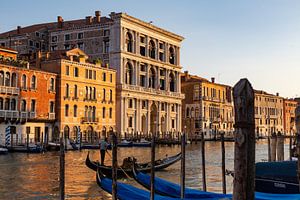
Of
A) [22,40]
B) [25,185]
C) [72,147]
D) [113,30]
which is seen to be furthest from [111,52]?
[25,185]

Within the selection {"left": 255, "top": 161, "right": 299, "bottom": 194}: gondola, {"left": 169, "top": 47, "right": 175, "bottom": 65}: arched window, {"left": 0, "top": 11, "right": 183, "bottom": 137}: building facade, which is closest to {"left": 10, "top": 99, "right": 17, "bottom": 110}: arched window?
{"left": 0, "top": 11, "right": 183, "bottom": 137}: building facade

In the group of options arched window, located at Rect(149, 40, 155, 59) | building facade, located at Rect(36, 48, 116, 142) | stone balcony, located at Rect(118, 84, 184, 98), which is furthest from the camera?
arched window, located at Rect(149, 40, 155, 59)

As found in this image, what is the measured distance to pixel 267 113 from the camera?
228ft

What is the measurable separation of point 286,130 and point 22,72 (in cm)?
5789

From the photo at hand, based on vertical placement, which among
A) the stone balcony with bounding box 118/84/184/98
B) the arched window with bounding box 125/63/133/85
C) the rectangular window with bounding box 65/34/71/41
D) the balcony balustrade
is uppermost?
the rectangular window with bounding box 65/34/71/41

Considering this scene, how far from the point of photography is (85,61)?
114ft

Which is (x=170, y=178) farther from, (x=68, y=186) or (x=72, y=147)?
(x=72, y=147)

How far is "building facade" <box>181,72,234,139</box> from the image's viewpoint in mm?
53000

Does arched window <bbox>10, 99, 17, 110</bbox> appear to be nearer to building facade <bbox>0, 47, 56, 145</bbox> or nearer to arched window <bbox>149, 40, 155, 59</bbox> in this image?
building facade <bbox>0, 47, 56, 145</bbox>

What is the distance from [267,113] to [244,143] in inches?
2669

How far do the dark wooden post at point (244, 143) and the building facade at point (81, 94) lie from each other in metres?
26.5

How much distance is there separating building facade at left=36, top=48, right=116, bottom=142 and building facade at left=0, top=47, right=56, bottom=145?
785mm

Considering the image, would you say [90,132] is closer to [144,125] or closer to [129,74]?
[129,74]

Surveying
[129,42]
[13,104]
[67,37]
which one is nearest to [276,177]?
[13,104]
